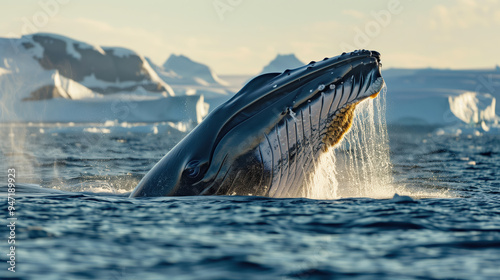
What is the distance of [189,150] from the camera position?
791cm

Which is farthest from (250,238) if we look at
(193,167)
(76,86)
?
(76,86)

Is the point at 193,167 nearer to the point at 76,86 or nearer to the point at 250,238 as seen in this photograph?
the point at 250,238

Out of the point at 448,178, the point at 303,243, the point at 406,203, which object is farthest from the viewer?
the point at 448,178

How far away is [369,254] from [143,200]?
12.2 feet

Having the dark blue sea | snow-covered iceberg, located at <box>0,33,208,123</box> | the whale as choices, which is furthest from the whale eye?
snow-covered iceberg, located at <box>0,33,208,123</box>

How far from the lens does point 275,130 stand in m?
7.70

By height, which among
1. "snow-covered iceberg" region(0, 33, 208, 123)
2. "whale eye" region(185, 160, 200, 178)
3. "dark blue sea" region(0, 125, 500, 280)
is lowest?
"dark blue sea" region(0, 125, 500, 280)

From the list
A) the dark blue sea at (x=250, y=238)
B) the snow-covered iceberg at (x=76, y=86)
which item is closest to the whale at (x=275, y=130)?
the dark blue sea at (x=250, y=238)

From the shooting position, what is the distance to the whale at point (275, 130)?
767cm

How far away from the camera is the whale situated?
7672mm

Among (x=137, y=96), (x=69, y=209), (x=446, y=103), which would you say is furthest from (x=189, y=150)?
(x=137, y=96)

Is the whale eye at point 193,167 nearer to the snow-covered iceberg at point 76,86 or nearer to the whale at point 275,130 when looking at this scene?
the whale at point 275,130

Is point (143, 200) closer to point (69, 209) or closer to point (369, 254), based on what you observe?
point (69, 209)

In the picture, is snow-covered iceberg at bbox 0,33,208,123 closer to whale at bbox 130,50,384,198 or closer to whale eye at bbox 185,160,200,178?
whale at bbox 130,50,384,198
